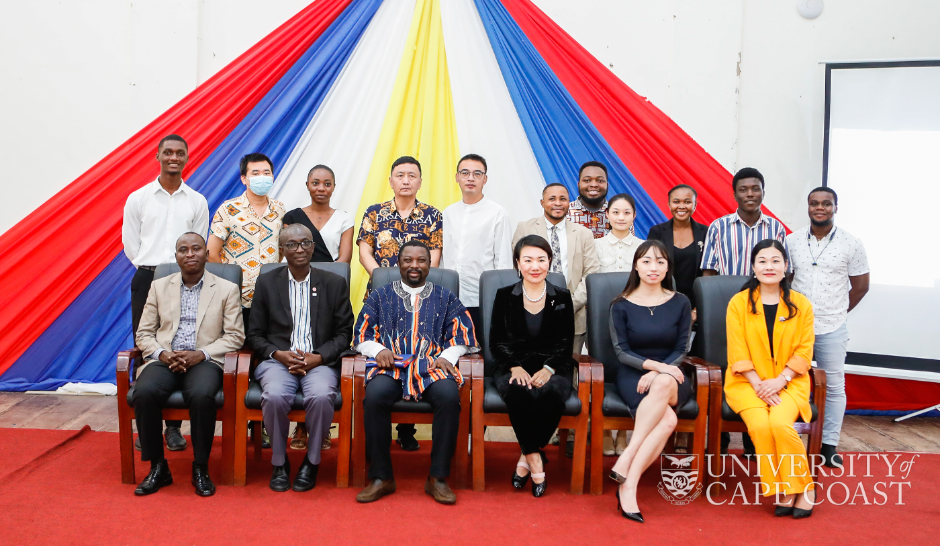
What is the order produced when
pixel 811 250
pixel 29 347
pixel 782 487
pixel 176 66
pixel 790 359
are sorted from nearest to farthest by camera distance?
pixel 782 487, pixel 790 359, pixel 811 250, pixel 29 347, pixel 176 66

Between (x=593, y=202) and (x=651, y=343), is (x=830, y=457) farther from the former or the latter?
(x=593, y=202)

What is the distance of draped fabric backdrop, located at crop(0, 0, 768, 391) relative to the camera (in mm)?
4230

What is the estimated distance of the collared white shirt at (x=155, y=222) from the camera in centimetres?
350

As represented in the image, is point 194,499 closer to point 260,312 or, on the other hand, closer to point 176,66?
point 260,312

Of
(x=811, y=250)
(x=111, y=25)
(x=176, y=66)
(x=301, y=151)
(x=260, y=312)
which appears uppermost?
(x=111, y=25)

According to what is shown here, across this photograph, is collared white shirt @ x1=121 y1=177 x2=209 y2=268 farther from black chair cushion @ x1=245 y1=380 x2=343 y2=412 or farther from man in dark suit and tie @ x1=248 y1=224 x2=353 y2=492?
black chair cushion @ x1=245 y1=380 x2=343 y2=412

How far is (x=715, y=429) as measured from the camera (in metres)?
2.93

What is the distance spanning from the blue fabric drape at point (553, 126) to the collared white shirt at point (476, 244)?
100 centimetres

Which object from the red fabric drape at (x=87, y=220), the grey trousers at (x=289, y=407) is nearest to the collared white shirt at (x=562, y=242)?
the grey trousers at (x=289, y=407)

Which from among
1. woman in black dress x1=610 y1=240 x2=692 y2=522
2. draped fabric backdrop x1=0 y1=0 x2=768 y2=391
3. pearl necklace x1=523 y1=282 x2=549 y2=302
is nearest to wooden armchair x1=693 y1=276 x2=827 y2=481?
woman in black dress x1=610 y1=240 x2=692 y2=522

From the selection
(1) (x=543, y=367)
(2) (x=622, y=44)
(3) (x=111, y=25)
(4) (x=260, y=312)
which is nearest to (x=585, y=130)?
(2) (x=622, y=44)

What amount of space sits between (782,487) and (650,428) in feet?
1.75

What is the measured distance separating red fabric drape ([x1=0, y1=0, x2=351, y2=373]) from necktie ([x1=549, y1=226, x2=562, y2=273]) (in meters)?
2.17

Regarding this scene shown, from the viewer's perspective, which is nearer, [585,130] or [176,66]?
[585,130]
